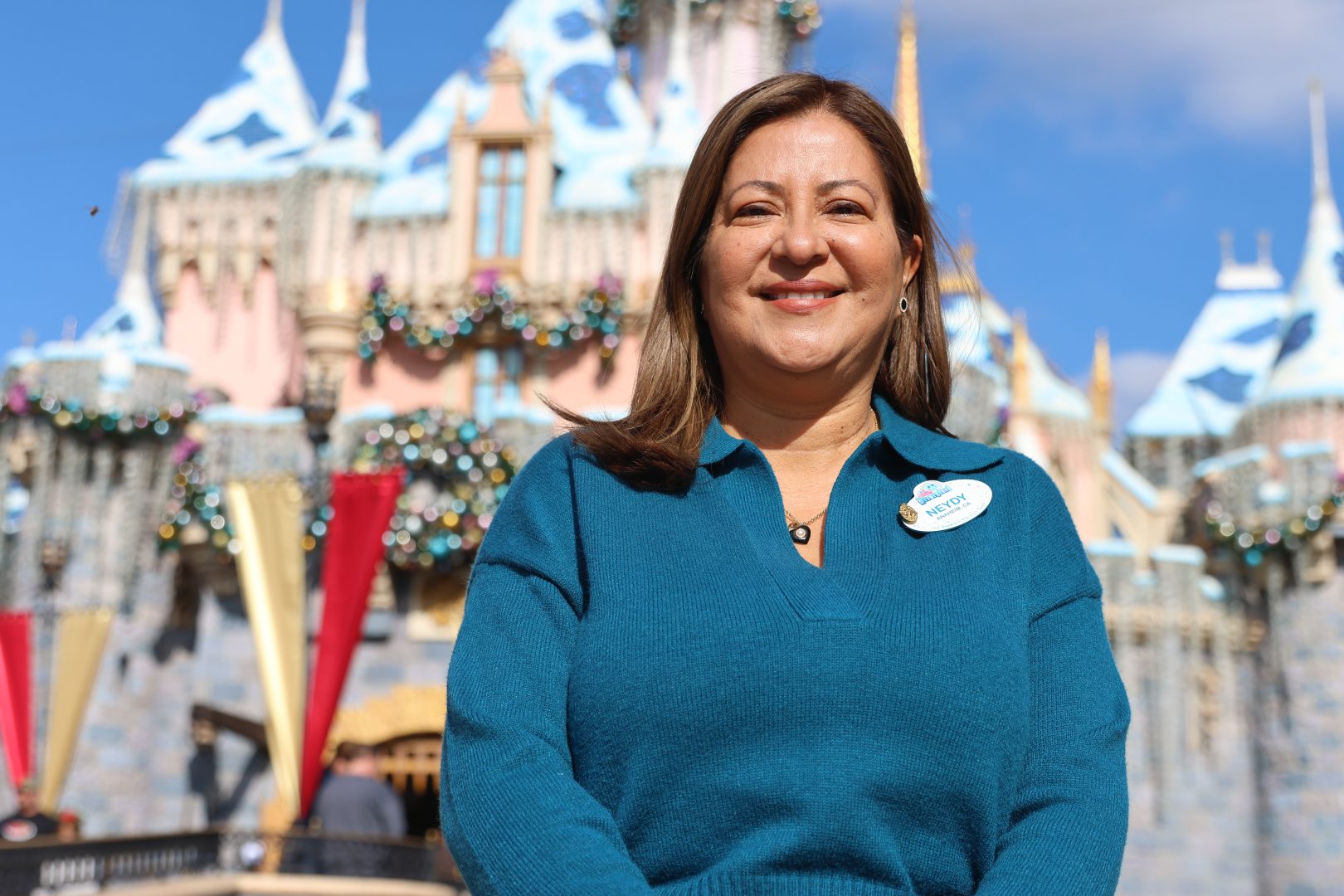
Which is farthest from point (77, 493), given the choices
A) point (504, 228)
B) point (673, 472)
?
point (673, 472)

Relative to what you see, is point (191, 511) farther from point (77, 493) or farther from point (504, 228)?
point (504, 228)

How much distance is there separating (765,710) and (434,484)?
38.9ft

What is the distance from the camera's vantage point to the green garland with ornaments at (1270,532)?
612 inches

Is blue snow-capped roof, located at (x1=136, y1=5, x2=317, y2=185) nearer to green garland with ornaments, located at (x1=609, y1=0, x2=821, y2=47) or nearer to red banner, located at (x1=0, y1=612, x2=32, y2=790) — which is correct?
green garland with ornaments, located at (x1=609, y1=0, x2=821, y2=47)

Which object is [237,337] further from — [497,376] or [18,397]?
[497,376]

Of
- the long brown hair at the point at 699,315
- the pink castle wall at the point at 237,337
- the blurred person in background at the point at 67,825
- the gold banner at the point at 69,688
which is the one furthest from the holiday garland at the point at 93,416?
the long brown hair at the point at 699,315

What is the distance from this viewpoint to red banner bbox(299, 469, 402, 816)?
11.8 metres

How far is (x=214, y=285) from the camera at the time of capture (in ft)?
54.1

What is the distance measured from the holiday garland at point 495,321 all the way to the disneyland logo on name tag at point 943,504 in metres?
13.1

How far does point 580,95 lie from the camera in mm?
16766

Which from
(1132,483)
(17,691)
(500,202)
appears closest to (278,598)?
(17,691)

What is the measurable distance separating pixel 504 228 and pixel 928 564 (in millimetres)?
14038

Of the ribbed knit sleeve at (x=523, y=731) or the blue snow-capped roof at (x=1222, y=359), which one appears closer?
the ribbed knit sleeve at (x=523, y=731)

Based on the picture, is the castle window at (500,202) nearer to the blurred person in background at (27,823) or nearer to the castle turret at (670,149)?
the castle turret at (670,149)
